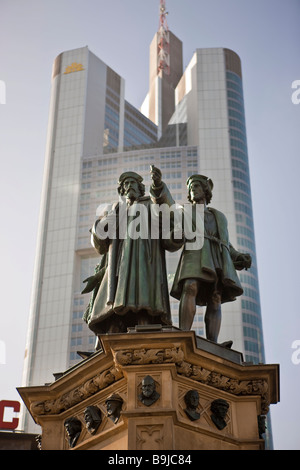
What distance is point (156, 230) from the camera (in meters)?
→ 11.8

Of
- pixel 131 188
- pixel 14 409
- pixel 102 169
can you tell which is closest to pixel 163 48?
pixel 102 169

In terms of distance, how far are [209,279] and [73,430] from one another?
10.2ft

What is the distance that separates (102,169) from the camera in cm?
12950

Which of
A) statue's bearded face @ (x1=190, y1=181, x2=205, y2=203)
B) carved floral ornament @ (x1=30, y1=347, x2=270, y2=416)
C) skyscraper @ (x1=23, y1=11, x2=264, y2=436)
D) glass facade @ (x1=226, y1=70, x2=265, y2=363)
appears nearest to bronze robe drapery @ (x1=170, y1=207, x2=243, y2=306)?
statue's bearded face @ (x1=190, y1=181, x2=205, y2=203)

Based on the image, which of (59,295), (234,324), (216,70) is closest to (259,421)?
(234,324)

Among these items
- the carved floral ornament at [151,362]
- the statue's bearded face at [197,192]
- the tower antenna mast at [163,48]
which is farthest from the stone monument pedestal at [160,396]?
the tower antenna mast at [163,48]

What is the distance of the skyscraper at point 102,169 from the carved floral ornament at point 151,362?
290 ft

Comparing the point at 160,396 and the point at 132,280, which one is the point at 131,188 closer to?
the point at 132,280

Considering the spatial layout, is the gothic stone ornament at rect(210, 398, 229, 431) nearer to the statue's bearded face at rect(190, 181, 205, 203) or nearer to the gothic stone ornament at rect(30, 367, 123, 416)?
the gothic stone ornament at rect(30, 367, 123, 416)

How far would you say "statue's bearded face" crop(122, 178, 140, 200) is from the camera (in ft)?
40.5

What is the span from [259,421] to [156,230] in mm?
3419

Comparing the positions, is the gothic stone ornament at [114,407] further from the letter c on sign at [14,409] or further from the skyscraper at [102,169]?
the skyscraper at [102,169]

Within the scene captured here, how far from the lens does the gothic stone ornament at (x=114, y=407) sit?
9.61 meters
